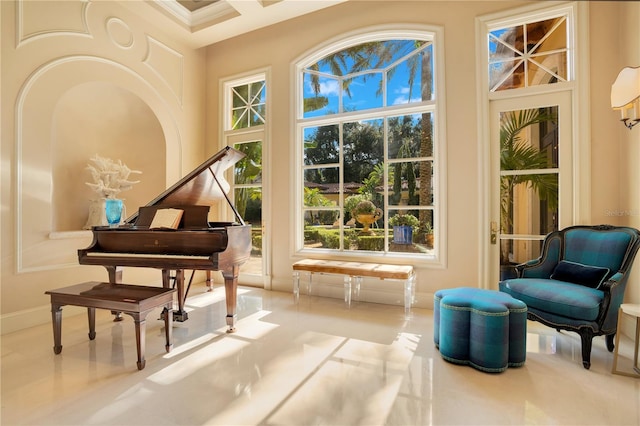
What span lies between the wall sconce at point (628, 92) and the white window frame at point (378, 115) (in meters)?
1.60

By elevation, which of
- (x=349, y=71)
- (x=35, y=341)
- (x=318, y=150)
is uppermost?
(x=349, y=71)

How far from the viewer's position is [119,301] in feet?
7.53

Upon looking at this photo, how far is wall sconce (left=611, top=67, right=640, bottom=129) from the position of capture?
2.01 m

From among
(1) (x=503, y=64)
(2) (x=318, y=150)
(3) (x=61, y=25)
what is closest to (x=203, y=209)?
(2) (x=318, y=150)

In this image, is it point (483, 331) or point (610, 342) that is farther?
point (610, 342)

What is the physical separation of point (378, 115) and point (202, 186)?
8.04ft

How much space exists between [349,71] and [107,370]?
433 cm

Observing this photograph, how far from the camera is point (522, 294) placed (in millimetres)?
2660

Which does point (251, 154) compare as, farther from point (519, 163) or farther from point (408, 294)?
point (519, 163)

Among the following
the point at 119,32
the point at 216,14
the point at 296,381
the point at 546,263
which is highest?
the point at 216,14

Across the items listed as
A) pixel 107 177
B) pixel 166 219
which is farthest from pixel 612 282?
pixel 107 177

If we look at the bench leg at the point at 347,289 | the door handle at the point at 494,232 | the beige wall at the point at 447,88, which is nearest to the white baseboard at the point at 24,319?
the beige wall at the point at 447,88

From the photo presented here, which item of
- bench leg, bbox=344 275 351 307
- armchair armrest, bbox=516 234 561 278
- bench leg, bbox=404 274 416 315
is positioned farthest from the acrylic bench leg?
armchair armrest, bbox=516 234 561 278

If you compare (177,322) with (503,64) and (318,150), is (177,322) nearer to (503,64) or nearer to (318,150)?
(318,150)
